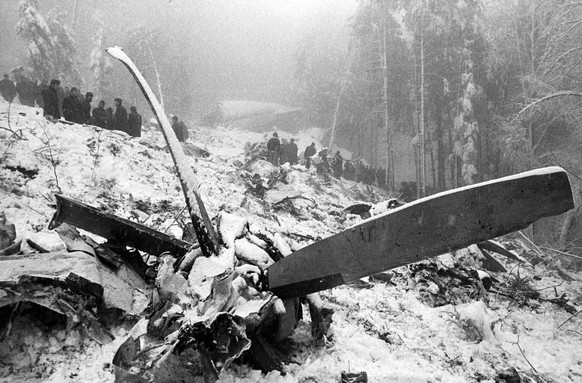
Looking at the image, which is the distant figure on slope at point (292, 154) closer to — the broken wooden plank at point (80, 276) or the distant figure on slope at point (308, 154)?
the distant figure on slope at point (308, 154)

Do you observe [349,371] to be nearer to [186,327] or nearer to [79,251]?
[186,327]

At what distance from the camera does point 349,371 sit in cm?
255

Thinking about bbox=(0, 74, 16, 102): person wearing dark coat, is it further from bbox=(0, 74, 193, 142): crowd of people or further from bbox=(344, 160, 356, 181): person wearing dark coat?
bbox=(344, 160, 356, 181): person wearing dark coat

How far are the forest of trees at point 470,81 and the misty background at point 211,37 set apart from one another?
50.4 feet

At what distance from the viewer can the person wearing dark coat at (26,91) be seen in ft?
41.0

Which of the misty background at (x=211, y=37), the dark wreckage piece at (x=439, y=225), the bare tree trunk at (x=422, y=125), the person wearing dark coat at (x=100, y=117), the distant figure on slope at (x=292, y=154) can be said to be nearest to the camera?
the dark wreckage piece at (x=439, y=225)

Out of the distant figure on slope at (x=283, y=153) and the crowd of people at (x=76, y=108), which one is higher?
the crowd of people at (x=76, y=108)

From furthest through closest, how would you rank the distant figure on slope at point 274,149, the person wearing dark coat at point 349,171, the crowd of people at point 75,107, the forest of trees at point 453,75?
the person wearing dark coat at point 349,171
the distant figure on slope at point 274,149
the forest of trees at point 453,75
the crowd of people at point 75,107

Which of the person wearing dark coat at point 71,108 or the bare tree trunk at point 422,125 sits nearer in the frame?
the person wearing dark coat at point 71,108

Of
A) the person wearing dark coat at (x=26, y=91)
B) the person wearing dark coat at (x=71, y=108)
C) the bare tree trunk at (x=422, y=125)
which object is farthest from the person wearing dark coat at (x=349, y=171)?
the person wearing dark coat at (x=26, y=91)

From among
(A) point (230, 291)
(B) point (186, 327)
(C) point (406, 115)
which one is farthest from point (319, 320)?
(C) point (406, 115)

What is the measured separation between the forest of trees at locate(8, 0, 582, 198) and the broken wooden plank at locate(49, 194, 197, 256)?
11794 mm

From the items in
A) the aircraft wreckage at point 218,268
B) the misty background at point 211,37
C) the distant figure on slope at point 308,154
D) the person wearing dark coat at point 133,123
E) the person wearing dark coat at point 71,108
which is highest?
the misty background at point 211,37

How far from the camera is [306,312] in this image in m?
3.31
